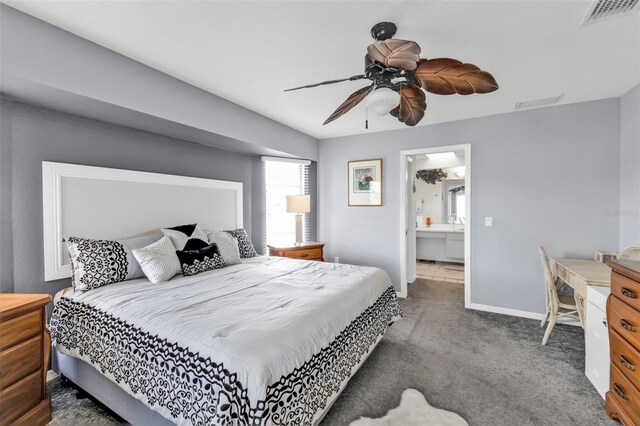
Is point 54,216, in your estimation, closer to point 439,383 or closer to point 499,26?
point 439,383

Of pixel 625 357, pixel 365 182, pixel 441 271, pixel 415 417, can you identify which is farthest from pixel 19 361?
pixel 441 271

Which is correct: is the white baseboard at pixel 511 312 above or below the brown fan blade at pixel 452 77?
below

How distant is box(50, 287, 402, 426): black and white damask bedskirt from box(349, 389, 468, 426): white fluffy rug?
34cm

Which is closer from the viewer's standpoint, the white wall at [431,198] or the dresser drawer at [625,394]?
the dresser drawer at [625,394]

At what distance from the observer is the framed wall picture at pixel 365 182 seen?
14.1ft

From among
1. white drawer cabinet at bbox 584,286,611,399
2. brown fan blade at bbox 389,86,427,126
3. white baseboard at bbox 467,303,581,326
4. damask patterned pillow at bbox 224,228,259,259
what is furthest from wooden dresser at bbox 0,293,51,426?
white baseboard at bbox 467,303,581,326

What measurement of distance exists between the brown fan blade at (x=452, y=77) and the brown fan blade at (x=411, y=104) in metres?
0.14

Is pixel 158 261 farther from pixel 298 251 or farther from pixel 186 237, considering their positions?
pixel 298 251

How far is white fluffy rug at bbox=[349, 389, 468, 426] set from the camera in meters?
1.71

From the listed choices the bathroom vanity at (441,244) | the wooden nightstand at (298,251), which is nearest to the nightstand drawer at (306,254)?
the wooden nightstand at (298,251)

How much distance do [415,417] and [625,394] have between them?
3.90 ft

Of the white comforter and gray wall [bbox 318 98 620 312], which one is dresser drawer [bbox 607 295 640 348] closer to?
the white comforter

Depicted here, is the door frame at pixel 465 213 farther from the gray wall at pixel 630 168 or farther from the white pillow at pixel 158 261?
the white pillow at pixel 158 261

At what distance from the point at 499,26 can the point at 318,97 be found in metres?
1.63
